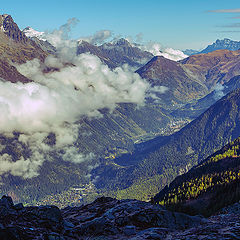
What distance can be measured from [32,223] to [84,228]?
43.8 feet

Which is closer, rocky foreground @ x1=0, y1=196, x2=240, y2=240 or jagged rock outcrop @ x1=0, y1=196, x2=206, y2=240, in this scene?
rocky foreground @ x1=0, y1=196, x2=240, y2=240

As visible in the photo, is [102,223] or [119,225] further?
[102,223]

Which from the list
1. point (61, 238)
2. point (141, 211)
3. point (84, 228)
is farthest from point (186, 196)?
point (61, 238)

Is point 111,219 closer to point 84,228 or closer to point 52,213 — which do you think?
point 84,228

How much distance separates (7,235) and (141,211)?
39334 mm

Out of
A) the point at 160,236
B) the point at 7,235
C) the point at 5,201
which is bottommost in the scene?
the point at 160,236

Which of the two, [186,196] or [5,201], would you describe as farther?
[186,196]

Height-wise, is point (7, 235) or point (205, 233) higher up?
point (7, 235)

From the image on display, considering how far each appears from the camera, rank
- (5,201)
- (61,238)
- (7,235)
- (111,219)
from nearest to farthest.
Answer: (7,235) → (61,238) → (5,201) → (111,219)

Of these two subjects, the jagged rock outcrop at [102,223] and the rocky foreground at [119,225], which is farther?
the jagged rock outcrop at [102,223]

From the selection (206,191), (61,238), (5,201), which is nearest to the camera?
(61,238)

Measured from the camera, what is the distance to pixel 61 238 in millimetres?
53656

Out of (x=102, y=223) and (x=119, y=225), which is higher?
(x=102, y=223)

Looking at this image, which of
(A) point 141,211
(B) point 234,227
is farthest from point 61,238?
(B) point 234,227
